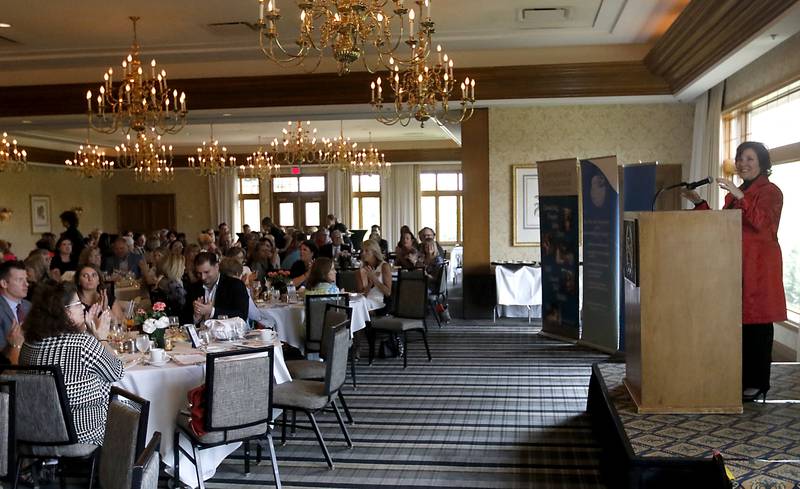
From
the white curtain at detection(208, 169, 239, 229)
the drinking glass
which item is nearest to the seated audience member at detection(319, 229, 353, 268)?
the drinking glass

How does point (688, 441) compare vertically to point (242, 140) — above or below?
below

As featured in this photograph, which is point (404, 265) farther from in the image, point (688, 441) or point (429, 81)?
point (688, 441)

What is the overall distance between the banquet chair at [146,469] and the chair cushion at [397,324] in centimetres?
583

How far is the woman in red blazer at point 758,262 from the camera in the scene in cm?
507

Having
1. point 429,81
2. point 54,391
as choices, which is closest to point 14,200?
point 429,81

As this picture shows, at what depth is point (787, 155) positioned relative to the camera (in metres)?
7.89

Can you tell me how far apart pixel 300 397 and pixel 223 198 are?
64.6 feet

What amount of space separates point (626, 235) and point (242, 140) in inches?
687

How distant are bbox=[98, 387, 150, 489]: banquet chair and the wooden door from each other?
72.6 feet

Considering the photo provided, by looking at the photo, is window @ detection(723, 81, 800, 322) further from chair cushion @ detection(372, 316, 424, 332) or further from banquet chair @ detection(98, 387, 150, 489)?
banquet chair @ detection(98, 387, 150, 489)

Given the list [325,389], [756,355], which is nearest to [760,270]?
[756,355]

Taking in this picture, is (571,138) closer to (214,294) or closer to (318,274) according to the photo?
(318,274)

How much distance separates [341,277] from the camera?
983 centimetres

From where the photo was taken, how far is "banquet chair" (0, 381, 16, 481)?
386 centimetres
